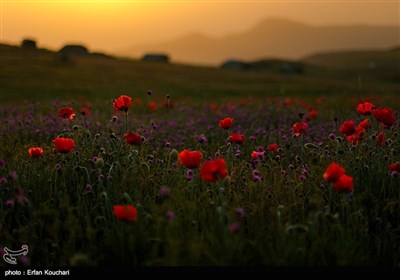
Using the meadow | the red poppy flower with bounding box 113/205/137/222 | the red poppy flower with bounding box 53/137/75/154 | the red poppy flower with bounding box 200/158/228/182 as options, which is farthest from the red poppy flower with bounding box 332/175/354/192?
the red poppy flower with bounding box 53/137/75/154

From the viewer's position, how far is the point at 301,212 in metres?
4.47

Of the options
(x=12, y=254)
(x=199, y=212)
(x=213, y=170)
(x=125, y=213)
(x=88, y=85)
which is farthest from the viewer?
(x=88, y=85)

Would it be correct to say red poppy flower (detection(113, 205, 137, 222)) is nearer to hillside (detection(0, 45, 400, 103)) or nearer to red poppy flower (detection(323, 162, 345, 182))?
red poppy flower (detection(323, 162, 345, 182))

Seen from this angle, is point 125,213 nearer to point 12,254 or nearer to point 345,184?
point 12,254

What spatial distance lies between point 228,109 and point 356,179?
910cm

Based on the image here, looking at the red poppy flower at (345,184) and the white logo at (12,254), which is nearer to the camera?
the red poppy flower at (345,184)

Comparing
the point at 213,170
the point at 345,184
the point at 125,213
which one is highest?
the point at 213,170

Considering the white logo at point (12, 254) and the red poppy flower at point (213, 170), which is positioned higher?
the red poppy flower at point (213, 170)

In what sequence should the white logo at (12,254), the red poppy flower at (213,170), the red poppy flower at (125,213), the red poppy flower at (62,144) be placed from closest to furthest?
the red poppy flower at (125,213) → the red poppy flower at (213,170) → the white logo at (12,254) → the red poppy flower at (62,144)

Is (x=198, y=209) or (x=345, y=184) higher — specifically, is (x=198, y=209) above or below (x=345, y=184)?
below

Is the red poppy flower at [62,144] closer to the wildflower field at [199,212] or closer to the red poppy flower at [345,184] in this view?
the wildflower field at [199,212]

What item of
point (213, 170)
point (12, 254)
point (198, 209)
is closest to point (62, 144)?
point (12, 254)

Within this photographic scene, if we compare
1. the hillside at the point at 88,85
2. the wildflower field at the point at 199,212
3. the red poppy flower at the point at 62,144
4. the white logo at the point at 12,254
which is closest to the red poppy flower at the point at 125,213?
the wildflower field at the point at 199,212

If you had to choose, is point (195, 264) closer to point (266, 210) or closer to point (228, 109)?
point (266, 210)
